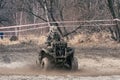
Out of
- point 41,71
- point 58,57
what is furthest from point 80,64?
point 41,71

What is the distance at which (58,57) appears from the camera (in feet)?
49.8

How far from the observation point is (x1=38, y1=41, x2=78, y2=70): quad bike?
49.9 feet

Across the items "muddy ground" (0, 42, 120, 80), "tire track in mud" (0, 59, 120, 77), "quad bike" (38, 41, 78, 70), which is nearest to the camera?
"muddy ground" (0, 42, 120, 80)

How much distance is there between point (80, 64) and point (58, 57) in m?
2.90

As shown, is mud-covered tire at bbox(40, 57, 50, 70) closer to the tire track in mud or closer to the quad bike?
the quad bike

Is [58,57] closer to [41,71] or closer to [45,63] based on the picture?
[45,63]

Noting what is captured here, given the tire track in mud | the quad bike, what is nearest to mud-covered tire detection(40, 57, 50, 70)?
the quad bike

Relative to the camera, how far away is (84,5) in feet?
97.6

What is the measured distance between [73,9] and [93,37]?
420 centimetres

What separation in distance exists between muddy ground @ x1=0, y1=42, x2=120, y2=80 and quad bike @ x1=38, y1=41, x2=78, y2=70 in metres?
0.28

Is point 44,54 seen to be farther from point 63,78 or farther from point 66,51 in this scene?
point 63,78

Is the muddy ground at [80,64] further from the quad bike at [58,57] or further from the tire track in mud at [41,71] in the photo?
the quad bike at [58,57]

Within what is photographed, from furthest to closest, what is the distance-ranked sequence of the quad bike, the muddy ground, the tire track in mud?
the quad bike
the tire track in mud
the muddy ground

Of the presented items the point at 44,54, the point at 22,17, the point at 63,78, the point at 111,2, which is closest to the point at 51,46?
the point at 44,54
